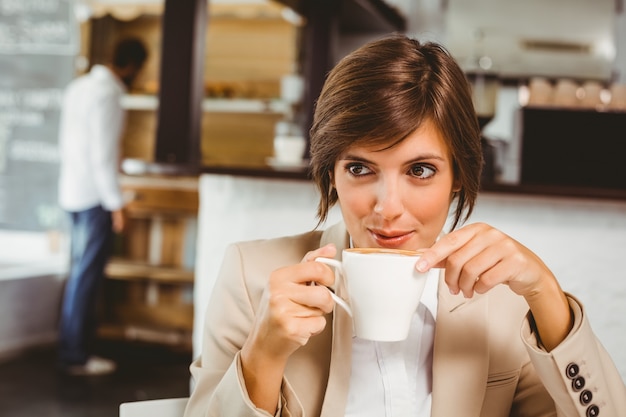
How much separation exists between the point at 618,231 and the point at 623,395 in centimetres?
142

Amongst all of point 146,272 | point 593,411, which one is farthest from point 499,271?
point 146,272

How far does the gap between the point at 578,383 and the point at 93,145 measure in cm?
348

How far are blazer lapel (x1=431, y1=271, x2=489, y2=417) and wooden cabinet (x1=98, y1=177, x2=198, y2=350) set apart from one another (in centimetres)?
355

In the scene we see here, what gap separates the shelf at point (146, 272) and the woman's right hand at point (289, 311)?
3.72 meters

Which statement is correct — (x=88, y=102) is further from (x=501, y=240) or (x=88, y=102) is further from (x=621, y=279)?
(x=501, y=240)

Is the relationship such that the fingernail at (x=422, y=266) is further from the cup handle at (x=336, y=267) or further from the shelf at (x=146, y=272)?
the shelf at (x=146, y=272)

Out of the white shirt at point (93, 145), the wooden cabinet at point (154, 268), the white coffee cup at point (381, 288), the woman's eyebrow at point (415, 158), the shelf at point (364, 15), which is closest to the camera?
the white coffee cup at point (381, 288)

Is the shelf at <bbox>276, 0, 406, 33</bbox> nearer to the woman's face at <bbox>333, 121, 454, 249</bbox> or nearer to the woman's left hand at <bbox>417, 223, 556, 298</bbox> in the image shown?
the woman's face at <bbox>333, 121, 454, 249</bbox>

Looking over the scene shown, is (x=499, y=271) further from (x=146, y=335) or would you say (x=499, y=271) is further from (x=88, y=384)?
(x=146, y=335)

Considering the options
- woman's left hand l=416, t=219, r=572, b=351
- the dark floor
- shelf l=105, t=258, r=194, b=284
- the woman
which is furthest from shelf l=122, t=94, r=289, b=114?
woman's left hand l=416, t=219, r=572, b=351

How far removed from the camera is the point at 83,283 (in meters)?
4.03

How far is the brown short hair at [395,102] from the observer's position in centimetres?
102

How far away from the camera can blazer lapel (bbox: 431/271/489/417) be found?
1081mm

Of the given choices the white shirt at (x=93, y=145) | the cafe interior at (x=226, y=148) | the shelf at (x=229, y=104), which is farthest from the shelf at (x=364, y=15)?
the white shirt at (x=93, y=145)
